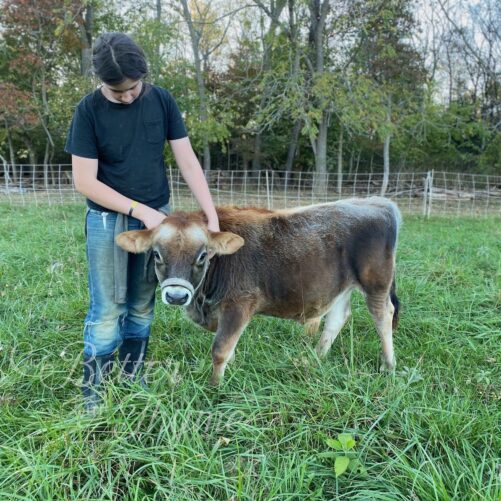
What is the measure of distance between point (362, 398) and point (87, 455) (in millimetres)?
1463

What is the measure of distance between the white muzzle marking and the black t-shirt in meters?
0.54

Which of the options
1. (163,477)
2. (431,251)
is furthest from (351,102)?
(163,477)

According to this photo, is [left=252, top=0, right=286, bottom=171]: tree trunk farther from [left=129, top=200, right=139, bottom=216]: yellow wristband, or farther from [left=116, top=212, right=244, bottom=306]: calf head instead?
[left=129, top=200, right=139, bottom=216]: yellow wristband

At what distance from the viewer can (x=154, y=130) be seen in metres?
2.57

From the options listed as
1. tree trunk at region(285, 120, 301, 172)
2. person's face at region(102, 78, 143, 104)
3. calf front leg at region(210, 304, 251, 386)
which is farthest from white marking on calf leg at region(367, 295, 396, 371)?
tree trunk at region(285, 120, 301, 172)

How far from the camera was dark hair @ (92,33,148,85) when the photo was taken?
7.06ft

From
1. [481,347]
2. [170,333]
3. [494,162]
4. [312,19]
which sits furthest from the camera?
[494,162]

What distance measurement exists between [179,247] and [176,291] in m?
0.29

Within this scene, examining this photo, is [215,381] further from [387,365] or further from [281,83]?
[281,83]

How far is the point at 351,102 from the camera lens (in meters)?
13.3

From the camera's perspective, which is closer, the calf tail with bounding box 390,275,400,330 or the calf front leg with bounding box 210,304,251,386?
the calf front leg with bounding box 210,304,251,386

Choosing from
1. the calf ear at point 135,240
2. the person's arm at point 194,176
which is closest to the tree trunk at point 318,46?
the person's arm at point 194,176

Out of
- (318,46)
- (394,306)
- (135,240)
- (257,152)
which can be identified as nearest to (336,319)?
(394,306)

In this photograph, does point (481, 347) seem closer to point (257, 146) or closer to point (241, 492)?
point (241, 492)
